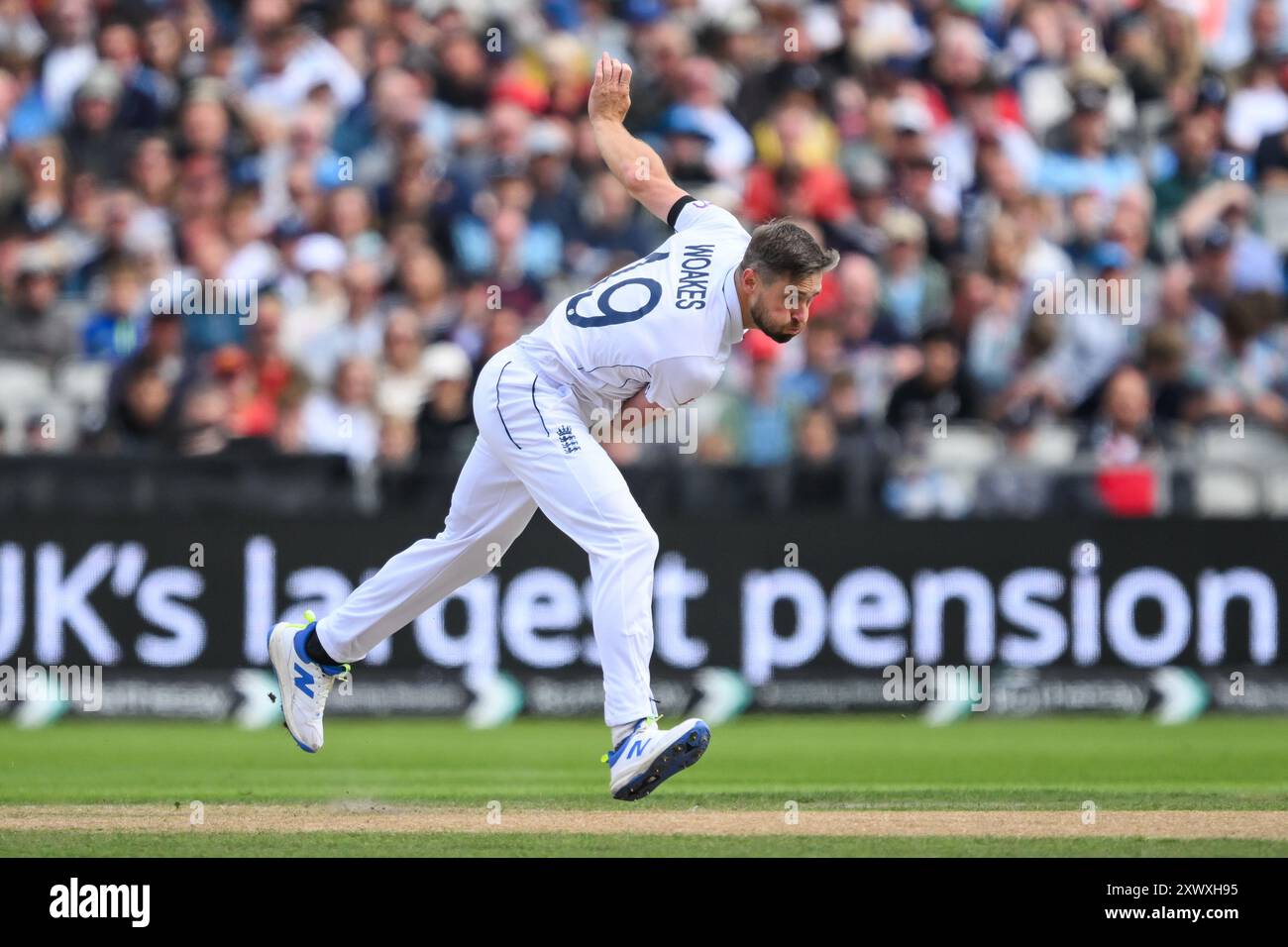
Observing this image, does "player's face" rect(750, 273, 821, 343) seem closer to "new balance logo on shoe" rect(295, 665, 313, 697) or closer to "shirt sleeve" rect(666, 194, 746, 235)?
"shirt sleeve" rect(666, 194, 746, 235)

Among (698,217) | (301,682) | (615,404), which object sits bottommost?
(301,682)

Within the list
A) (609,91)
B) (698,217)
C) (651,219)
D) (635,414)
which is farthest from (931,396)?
(609,91)

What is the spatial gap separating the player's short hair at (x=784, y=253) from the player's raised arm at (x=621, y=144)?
0.72 metres

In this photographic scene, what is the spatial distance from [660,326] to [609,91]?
1.16 metres

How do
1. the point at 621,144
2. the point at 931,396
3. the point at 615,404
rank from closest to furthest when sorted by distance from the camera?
the point at 621,144 → the point at 615,404 → the point at 931,396

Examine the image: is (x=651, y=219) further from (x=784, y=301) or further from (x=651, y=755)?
(x=651, y=755)

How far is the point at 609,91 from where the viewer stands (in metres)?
8.88

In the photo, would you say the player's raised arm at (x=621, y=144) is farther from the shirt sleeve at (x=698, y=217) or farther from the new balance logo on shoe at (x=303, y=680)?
the new balance logo on shoe at (x=303, y=680)

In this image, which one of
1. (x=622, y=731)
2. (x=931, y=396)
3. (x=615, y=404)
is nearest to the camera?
(x=622, y=731)

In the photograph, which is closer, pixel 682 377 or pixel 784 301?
pixel 784 301

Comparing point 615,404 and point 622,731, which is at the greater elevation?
point 615,404

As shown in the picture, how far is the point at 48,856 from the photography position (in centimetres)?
780

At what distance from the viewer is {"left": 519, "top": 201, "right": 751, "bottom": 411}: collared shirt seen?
832cm

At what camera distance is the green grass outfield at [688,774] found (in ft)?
27.0
